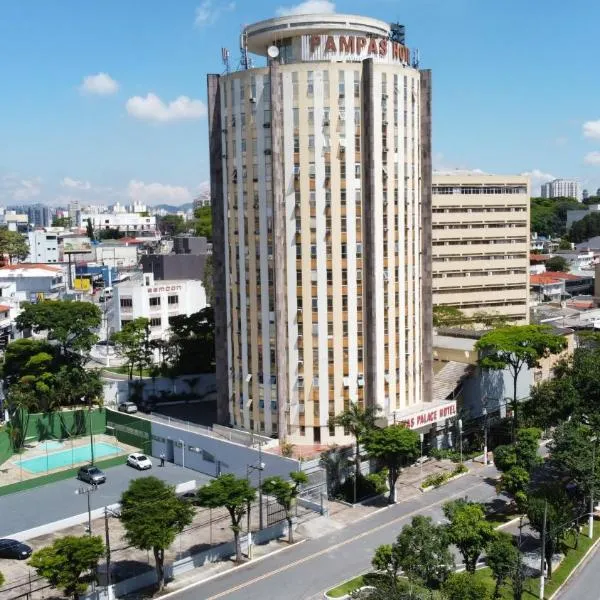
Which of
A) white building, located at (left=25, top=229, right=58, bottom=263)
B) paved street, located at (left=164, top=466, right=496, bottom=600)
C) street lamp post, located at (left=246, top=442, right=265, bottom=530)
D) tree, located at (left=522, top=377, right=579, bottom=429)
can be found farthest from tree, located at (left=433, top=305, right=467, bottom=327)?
white building, located at (left=25, top=229, right=58, bottom=263)

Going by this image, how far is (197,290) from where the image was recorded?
10631 cm

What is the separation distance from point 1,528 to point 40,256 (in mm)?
139072

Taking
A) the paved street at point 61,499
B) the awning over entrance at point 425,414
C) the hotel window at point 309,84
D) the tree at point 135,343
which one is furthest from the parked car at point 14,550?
the hotel window at point 309,84

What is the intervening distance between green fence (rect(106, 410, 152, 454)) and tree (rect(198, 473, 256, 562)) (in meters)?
24.9

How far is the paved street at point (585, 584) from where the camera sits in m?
41.6

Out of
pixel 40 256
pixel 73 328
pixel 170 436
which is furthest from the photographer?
pixel 40 256

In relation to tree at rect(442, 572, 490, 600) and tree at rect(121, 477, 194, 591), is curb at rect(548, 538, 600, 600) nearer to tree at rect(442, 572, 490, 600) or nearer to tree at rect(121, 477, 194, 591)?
tree at rect(442, 572, 490, 600)

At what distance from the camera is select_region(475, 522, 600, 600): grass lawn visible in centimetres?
4128

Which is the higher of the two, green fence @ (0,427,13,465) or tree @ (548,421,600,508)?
tree @ (548,421,600,508)

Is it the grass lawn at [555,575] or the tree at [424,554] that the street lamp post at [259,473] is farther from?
the grass lawn at [555,575]

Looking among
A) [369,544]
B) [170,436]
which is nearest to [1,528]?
[170,436]

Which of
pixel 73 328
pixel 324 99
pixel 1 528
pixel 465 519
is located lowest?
pixel 1 528

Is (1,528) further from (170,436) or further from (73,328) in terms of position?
(73,328)

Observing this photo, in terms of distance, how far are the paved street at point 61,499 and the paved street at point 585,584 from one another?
2942 centimetres
